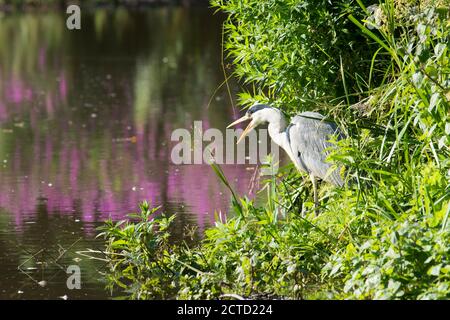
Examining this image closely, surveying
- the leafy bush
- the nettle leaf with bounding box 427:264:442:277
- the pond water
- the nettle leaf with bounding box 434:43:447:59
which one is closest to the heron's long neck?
the leafy bush

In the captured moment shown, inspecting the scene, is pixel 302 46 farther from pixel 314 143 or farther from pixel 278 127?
pixel 314 143

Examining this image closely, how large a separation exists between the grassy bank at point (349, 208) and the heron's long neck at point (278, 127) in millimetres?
250

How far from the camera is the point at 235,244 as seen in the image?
5848 millimetres

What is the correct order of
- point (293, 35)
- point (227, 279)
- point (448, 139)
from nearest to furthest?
point (448, 139)
point (227, 279)
point (293, 35)

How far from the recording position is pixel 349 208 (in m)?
5.74

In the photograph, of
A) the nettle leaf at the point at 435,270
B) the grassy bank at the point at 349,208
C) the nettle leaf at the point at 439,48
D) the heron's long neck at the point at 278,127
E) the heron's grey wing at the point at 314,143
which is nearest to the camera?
the nettle leaf at the point at 435,270

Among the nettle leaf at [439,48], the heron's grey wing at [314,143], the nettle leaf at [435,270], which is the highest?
the nettle leaf at [439,48]

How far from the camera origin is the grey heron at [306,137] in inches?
254

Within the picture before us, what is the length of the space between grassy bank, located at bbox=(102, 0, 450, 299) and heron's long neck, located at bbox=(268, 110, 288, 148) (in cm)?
25

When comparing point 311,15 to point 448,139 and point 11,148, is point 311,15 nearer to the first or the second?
point 448,139

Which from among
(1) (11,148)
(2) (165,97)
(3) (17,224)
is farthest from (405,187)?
(2) (165,97)

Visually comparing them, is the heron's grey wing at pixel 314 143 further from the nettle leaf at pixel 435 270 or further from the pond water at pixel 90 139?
the nettle leaf at pixel 435 270

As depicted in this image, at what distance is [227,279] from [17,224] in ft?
6.87

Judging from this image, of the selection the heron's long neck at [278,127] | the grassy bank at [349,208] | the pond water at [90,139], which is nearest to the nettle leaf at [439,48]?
the grassy bank at [349,208]
